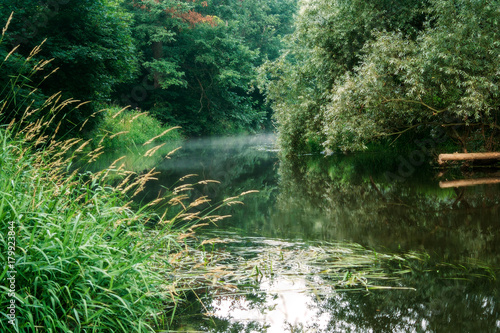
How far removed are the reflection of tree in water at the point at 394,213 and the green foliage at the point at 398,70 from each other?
207cm

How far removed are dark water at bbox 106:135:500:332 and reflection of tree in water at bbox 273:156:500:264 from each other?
1 centimetres

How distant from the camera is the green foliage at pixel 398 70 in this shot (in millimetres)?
9680

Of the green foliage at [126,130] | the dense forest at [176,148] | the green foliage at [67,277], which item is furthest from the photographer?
the green foliage at [126,130]

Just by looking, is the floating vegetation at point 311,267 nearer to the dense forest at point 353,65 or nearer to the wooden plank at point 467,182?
the dense forest at point 353,65

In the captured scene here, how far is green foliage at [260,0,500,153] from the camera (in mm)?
9680

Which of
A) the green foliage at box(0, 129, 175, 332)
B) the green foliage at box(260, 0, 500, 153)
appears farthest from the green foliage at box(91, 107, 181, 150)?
the green foliage at box(0, 129, 175, 332)

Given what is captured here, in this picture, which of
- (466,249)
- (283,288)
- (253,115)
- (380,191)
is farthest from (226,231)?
(253,115)

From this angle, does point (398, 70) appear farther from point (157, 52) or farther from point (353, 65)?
point (157, 52)

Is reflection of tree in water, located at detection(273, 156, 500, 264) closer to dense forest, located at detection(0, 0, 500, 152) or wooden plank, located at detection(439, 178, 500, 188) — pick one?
wooden plank, located at detection(439, 178, 500, 188)

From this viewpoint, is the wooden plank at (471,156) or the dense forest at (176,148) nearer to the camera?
the dense forest at (176,148)

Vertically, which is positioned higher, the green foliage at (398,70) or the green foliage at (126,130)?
the green foliage at (398,70)

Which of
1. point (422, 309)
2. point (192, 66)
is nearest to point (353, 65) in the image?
point (422, 309)

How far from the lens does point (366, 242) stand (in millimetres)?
4648

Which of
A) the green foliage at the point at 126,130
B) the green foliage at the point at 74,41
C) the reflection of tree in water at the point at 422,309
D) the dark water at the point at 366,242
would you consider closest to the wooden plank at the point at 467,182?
the dark water at the point at 366,242
